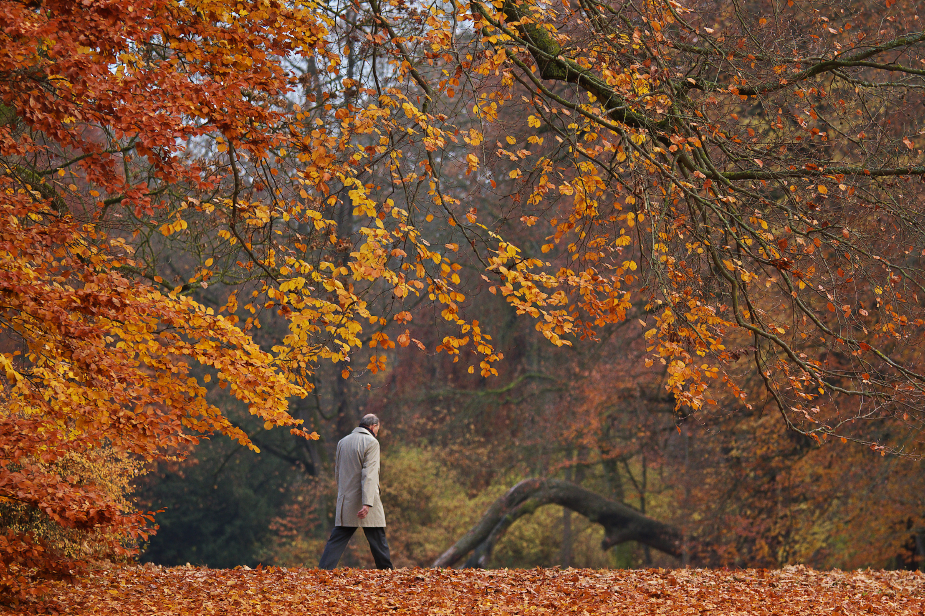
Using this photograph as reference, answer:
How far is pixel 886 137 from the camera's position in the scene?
7004mm

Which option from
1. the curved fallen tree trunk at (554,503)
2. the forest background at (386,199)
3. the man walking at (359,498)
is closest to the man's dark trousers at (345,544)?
the man walking at (359,498)

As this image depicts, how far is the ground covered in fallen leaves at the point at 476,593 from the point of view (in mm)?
5355

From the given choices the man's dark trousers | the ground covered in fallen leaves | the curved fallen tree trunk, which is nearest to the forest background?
the ground covered in fallen leaves

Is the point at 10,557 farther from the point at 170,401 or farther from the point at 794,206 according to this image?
the point at 794,206

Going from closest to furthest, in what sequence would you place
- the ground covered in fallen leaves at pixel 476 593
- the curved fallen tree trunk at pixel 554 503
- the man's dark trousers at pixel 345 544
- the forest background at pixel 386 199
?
1. the forest background at pixel 386 199
2. the ground covered in fallen leaves at pixel 476 593
3. the man's dark trousers at pixel 345 544
4. the curved fallen tree trunk at pixel 554 503

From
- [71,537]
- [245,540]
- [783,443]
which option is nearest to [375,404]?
[245,540]

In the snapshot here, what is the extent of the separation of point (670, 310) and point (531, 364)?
47.0 ft

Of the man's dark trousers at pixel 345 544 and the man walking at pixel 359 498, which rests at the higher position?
the man walking at pixel 359 498

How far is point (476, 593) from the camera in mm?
6027

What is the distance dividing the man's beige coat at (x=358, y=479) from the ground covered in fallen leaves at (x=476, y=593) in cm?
53

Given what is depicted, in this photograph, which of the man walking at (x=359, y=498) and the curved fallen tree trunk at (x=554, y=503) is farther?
the curved fallen tree trunk at (x=554, y=503)

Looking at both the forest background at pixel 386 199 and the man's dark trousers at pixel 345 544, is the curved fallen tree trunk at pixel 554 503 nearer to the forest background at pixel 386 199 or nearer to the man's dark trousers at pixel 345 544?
the forest background at pixel 386 199

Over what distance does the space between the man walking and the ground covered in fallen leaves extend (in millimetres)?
363

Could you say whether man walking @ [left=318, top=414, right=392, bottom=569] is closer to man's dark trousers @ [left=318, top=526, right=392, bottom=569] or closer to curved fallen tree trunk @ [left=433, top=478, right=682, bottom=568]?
man's dark trousers @ [left=318, top=526, right=392, bottom=569]
